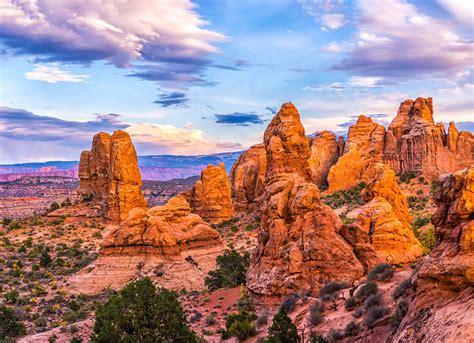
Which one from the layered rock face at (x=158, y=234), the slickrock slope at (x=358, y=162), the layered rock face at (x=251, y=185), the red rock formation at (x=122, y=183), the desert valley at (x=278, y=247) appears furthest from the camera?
the slickrock slope at (x=358, y=162)

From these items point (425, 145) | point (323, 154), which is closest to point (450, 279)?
point (425, 145)

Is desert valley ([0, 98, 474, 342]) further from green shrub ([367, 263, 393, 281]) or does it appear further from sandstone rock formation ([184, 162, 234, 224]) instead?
sandstone rock formation ([184, 162, 234, 224])

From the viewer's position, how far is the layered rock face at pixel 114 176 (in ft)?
219

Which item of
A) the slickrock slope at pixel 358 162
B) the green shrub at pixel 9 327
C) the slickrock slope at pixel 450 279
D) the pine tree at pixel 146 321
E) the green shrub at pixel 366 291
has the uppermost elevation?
the slickrock slope at pixel 358 162

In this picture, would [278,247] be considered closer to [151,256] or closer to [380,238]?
[380,238]

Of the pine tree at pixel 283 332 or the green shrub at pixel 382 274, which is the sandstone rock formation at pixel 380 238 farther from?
the pine tree at pixel 283 332

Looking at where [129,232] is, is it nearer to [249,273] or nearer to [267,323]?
[249,273]

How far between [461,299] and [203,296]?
952 inches

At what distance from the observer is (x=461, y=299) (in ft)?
38.2

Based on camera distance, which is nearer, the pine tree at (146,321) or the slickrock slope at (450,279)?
the slickrock slope at (450,279)

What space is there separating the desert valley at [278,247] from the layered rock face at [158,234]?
0.44ft

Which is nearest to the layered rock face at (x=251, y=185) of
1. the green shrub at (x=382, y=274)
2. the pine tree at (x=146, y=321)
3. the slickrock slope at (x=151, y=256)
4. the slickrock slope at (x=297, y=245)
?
the slickrock slope at (x=151, y=256)

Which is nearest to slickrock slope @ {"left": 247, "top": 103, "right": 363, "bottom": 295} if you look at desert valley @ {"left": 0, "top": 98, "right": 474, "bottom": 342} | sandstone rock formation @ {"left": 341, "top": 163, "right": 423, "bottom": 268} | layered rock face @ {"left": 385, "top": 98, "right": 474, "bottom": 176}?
desert valley @ {"left": 0, "top": 98, "right": 474, "bottom": 342}

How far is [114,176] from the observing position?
6712cm
